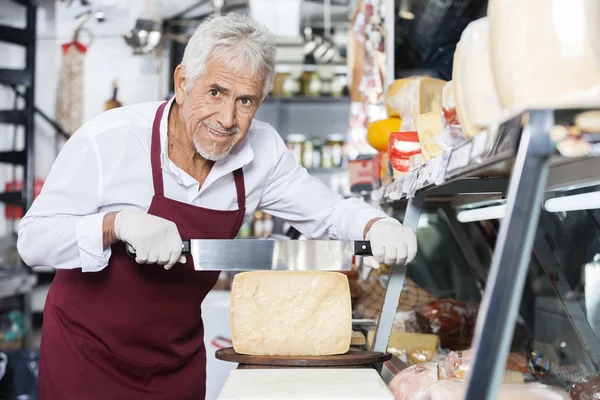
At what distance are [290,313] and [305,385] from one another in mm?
343

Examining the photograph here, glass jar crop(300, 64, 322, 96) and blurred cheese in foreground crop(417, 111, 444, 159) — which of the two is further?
glass jar crop(300, 64, 322, 96)

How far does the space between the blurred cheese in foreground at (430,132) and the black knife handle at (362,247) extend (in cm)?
25

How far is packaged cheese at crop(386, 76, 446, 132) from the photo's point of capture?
6.23 feet

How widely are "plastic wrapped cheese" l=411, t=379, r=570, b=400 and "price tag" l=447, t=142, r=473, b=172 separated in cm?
38

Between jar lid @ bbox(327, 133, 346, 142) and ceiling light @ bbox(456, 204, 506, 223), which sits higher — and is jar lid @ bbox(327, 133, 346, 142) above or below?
below

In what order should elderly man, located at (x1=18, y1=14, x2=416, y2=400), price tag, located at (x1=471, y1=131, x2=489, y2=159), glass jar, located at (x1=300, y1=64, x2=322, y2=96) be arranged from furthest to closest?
glass jar, located at (x1=300, y1=64, x2=322, y2=96), elderly man, located at (x1=18, y1=14, x2=416, y2=400), price tag, located at (x1=471, y1=131, x2=489, y2=159)

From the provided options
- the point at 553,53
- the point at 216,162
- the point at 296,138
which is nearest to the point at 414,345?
the point at 216,162

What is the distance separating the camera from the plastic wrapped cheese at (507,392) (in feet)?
3.77

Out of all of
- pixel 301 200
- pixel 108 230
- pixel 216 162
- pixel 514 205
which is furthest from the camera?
pixel 301 200

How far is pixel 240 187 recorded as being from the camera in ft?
6.88

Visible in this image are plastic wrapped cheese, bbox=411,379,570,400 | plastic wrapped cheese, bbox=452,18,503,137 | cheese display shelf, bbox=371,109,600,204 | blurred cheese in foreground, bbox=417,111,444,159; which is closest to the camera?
cheese display shelf, bbox=371,109,600,204

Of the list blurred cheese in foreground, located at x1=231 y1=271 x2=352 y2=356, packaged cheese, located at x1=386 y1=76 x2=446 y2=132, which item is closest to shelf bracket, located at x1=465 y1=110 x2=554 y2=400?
blurred cheese in foreground, located at x1=231 y1=271 x2=352 y2=356

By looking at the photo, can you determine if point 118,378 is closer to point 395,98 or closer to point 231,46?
point 231,46

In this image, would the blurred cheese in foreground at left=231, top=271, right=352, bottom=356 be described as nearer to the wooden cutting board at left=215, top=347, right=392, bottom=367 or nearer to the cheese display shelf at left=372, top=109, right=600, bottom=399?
the wooden cutting board at left=215, top=347, right=392, bottom=367
